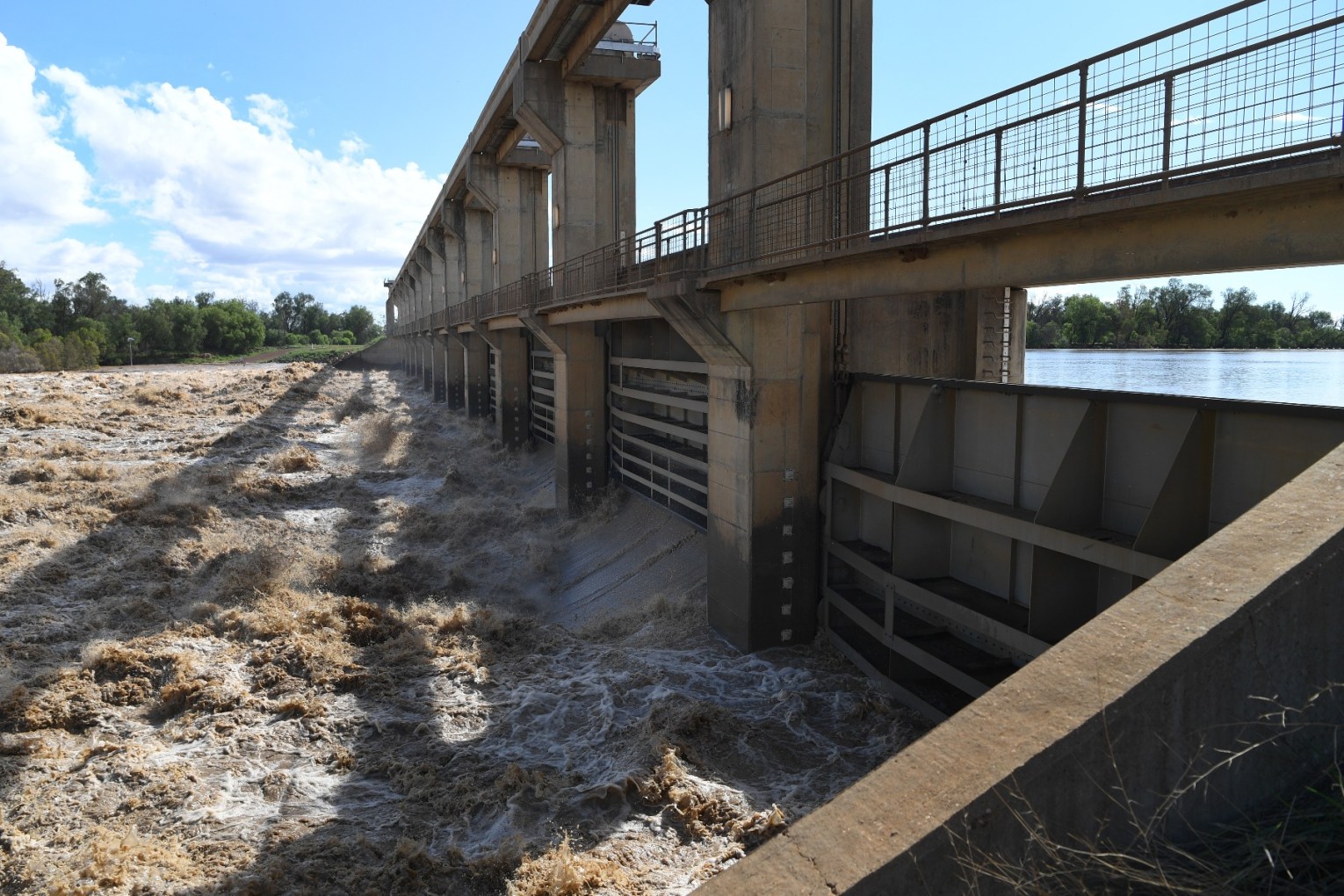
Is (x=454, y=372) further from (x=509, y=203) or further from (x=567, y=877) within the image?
(x=567, y=877)

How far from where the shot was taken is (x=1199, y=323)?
20.5 metres

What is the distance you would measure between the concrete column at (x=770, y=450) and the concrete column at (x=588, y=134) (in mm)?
12050

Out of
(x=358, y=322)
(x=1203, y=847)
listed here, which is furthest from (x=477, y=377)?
(x=358, y=322)

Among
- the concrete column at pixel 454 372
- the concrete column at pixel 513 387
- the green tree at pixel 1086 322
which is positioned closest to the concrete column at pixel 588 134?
the concrete column at pixel 513 387

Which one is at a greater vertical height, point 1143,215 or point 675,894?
point 1143,215

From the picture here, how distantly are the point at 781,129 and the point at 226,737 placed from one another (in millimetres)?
10375

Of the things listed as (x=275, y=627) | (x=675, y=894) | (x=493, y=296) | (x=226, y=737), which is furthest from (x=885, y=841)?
(x=493, y=296)

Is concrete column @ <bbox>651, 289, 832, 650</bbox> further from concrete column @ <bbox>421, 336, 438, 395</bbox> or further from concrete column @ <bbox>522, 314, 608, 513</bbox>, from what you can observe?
concrete column @ <bbox>421, 336, 438, 395</bbox>

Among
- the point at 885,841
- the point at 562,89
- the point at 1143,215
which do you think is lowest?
the point at 885,841

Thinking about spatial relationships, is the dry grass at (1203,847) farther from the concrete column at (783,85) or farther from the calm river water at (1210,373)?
the concrete column at (783,85)

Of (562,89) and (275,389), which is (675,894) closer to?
(562,89)

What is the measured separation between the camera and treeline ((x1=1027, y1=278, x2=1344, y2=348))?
19.2m

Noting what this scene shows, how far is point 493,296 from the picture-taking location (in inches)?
1278

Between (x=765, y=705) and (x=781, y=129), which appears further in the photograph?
(x=781, y=129)
